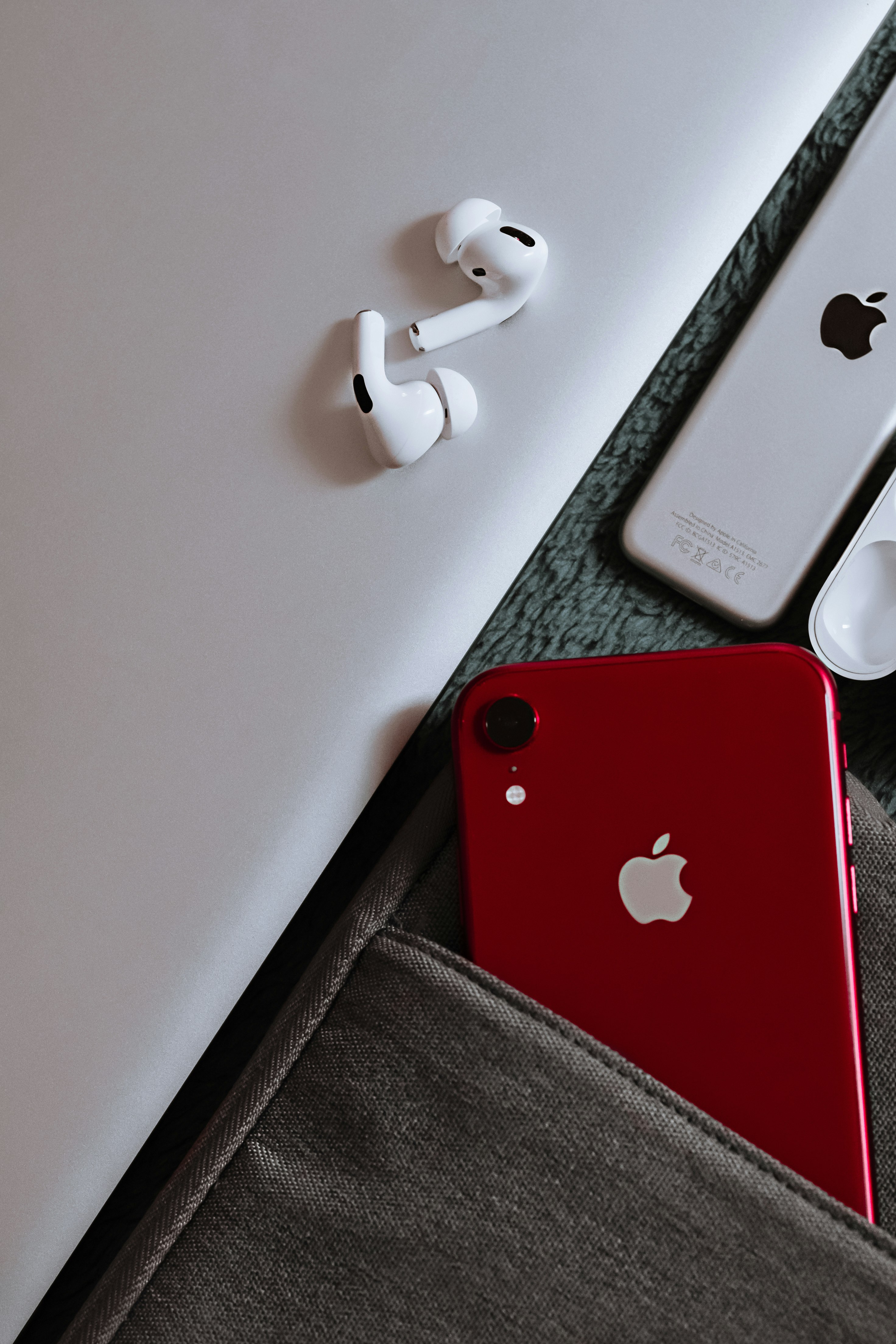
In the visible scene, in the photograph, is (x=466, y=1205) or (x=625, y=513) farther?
(x=625, y=513)

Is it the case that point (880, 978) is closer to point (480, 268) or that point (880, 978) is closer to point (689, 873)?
point (689, 873)

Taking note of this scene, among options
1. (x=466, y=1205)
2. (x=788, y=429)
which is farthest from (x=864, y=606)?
(x=466, y=1205)

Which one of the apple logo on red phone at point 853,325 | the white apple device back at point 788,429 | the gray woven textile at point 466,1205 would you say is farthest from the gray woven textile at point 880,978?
the apple logo on red phone at point 853,325

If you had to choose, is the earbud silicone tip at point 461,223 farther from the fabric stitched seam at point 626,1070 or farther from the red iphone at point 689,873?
the fabric stitched seam at point 626,1070

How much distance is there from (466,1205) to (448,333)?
1.37 ft

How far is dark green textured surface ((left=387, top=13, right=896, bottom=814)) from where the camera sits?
0.54 meters

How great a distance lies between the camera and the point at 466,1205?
Result: 40cm

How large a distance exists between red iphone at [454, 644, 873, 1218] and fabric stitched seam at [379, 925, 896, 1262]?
0.03m

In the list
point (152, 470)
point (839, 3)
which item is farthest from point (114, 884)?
point (839, 3)

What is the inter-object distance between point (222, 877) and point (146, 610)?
14 cm

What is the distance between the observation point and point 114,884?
1.41ft

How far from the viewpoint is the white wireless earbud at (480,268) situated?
0.42 meters

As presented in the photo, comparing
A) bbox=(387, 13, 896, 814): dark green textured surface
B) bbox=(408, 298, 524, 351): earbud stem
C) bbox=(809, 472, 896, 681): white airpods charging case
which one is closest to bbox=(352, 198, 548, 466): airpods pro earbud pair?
bbox=(408, 298, 524, 351): earbud stem

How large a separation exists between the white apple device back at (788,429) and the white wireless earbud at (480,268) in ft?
0.51
